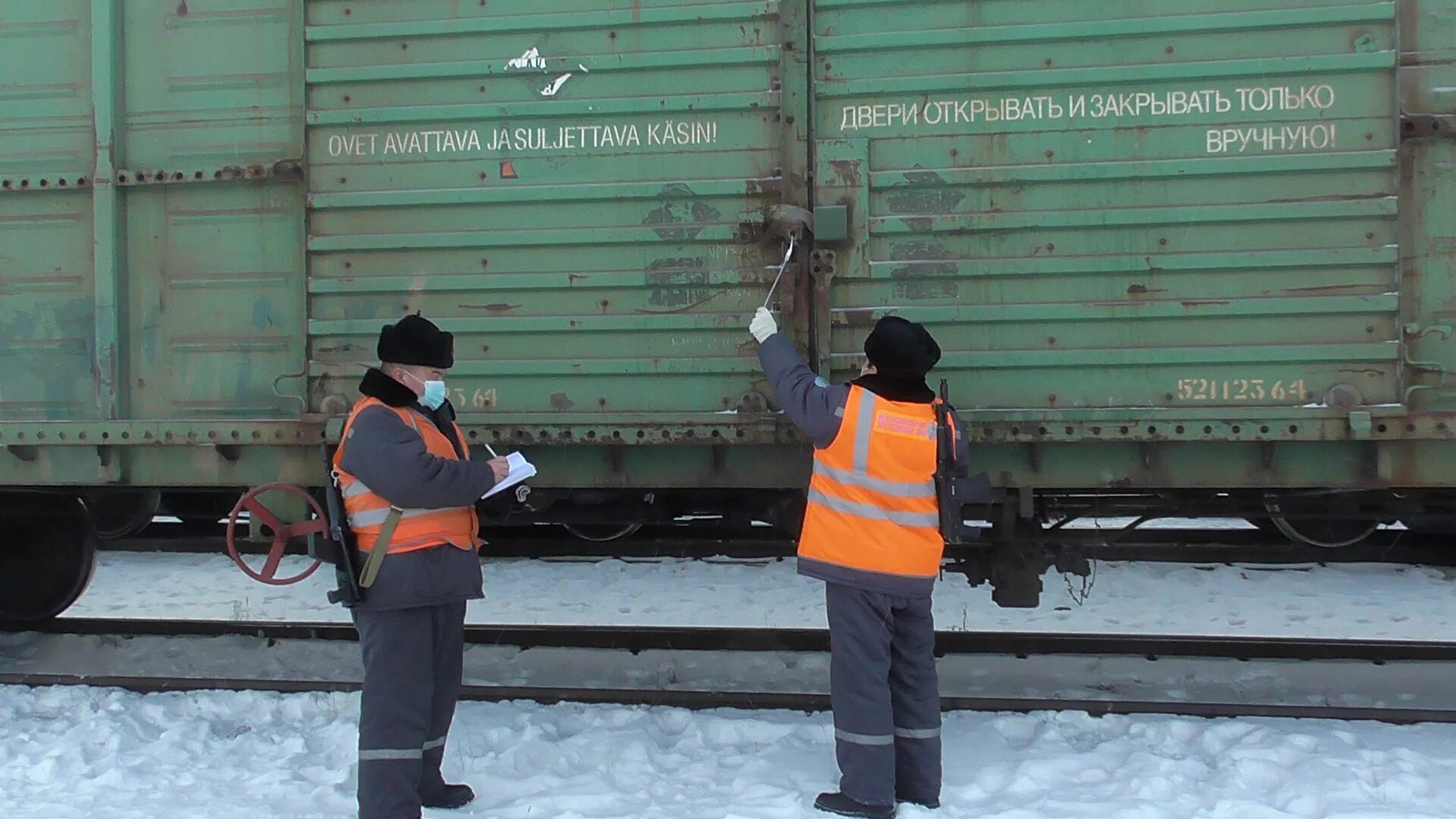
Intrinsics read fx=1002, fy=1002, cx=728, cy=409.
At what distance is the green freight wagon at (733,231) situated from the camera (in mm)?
3951

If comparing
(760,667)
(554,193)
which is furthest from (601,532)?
(554,193)

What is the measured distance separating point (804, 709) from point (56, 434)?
365 cm

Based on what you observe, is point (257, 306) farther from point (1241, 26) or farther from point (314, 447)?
point (1241, 26)

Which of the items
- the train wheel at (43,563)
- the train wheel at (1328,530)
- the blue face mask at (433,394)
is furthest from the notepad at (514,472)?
the train wheel at (1328,530)

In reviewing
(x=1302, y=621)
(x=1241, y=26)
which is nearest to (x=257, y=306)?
(x=1241, y=26)

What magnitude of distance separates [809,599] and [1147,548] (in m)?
2.84

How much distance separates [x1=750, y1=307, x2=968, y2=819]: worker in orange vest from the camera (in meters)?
3.42

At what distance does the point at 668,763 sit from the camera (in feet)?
13.6

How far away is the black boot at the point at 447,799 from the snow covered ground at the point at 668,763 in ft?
0.17

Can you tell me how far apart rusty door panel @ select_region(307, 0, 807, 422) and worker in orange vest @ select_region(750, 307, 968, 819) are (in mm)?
759

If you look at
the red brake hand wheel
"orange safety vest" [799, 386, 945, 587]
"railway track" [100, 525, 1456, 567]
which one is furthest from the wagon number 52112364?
"railway track" [100, 525, 1456, 567]

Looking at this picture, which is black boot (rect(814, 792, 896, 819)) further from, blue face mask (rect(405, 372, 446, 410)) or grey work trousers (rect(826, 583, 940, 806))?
blue face mask (rect(405, 372, 446, 410))

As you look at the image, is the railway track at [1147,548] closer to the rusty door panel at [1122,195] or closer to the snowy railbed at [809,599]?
the snowy railbed at [809,599]

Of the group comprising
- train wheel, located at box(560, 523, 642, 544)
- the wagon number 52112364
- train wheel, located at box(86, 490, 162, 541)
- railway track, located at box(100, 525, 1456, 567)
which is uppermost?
the wagon number 52112364
